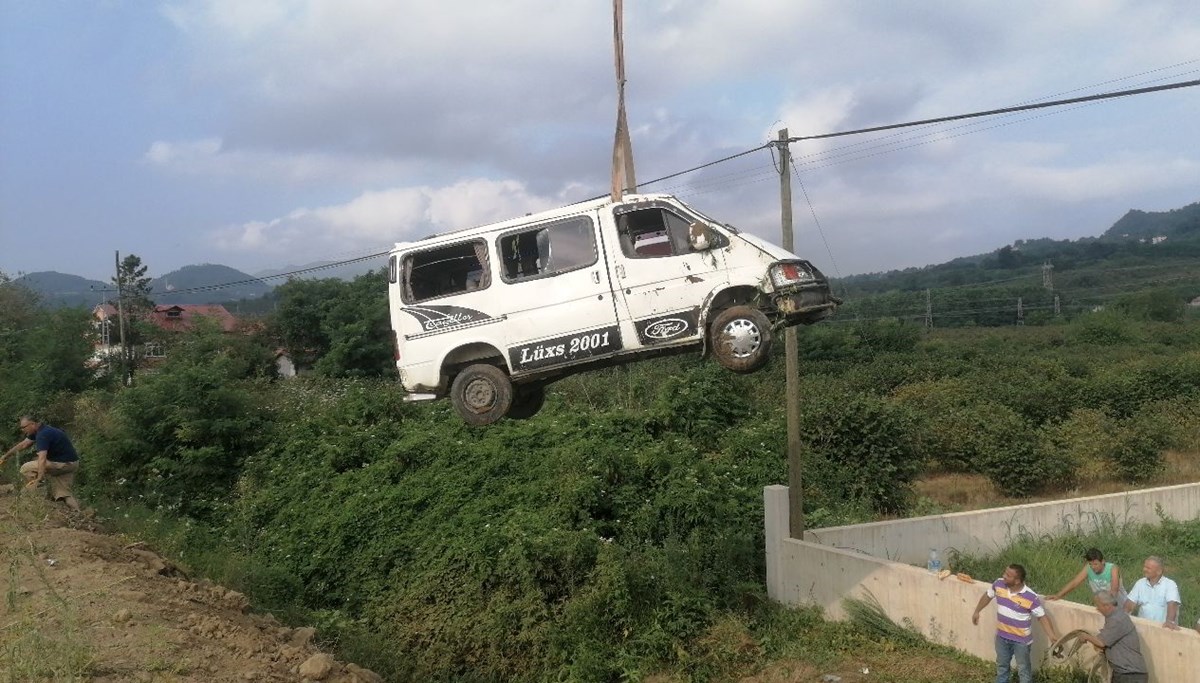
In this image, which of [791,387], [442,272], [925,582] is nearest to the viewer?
[442,272]

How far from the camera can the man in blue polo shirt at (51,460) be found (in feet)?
46.6

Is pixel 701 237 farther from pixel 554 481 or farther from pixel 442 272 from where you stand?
pixel 554 481

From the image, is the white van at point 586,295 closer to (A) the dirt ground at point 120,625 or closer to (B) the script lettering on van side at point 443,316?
(B) the script lettering on van side at point 443,316

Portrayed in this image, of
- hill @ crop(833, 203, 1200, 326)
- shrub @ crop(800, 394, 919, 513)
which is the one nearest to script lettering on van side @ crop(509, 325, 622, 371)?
shrub @ crop(800, 394, 919, 513)

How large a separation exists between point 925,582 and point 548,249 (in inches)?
337

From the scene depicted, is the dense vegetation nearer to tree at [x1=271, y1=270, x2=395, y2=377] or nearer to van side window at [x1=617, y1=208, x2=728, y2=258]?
tree at [x1=271, y1=270, x2=395, y2=377]

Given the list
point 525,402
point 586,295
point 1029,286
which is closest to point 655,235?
point 586,295

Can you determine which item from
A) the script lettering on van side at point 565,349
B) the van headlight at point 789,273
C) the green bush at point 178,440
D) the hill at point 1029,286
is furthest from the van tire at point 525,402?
the hill at point 1029,286

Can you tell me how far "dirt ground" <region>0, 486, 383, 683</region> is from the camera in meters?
7.37

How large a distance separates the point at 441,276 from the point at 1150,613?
31.6 feet

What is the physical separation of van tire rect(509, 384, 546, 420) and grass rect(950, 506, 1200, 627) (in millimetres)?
9196

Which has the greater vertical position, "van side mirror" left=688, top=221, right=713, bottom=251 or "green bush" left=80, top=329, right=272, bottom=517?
"van side mirror" left=688, top=221, right=713, bottom=251

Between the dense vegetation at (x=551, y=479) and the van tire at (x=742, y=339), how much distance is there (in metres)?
7.66

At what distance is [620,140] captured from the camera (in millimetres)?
9266
